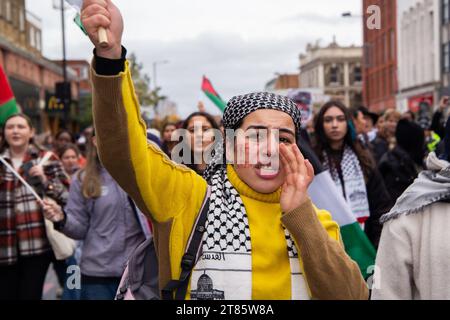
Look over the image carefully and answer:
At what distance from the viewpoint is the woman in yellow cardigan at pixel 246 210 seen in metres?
2.44

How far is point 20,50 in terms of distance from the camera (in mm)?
39094

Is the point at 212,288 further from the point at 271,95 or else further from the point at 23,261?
the point at 23,261

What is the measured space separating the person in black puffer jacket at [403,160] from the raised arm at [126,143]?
438 centimetres

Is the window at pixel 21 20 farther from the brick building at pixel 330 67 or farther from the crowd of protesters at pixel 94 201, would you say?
the crowd of protesters at pixel 94 201

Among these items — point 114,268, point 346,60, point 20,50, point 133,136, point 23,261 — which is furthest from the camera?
point 346,60

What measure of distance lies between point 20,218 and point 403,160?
138 inches

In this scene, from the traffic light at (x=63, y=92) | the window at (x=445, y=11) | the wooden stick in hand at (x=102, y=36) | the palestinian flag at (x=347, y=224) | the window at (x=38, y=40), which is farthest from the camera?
the window at (x=38, y=40)

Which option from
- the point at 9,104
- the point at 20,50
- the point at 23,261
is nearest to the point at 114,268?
the point at 23,261

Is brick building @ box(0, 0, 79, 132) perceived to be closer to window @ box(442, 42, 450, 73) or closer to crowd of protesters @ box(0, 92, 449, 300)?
window @ box(442, 42, 450, 73)

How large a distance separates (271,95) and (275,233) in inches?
19.7

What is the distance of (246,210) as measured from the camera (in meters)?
2.65

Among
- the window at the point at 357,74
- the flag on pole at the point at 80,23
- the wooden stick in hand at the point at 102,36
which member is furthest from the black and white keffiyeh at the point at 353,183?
the window at the point at 357,74

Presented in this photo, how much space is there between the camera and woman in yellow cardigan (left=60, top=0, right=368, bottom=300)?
2.44 m

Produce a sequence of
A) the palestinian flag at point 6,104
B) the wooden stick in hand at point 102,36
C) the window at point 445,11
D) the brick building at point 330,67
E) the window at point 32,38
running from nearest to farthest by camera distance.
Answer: the wooden stick in hand at point 102,36 < the palestinian flag at point 6,104 < the window at point 445,11 < the brick building at point 330,67 < the window at point 32,38
